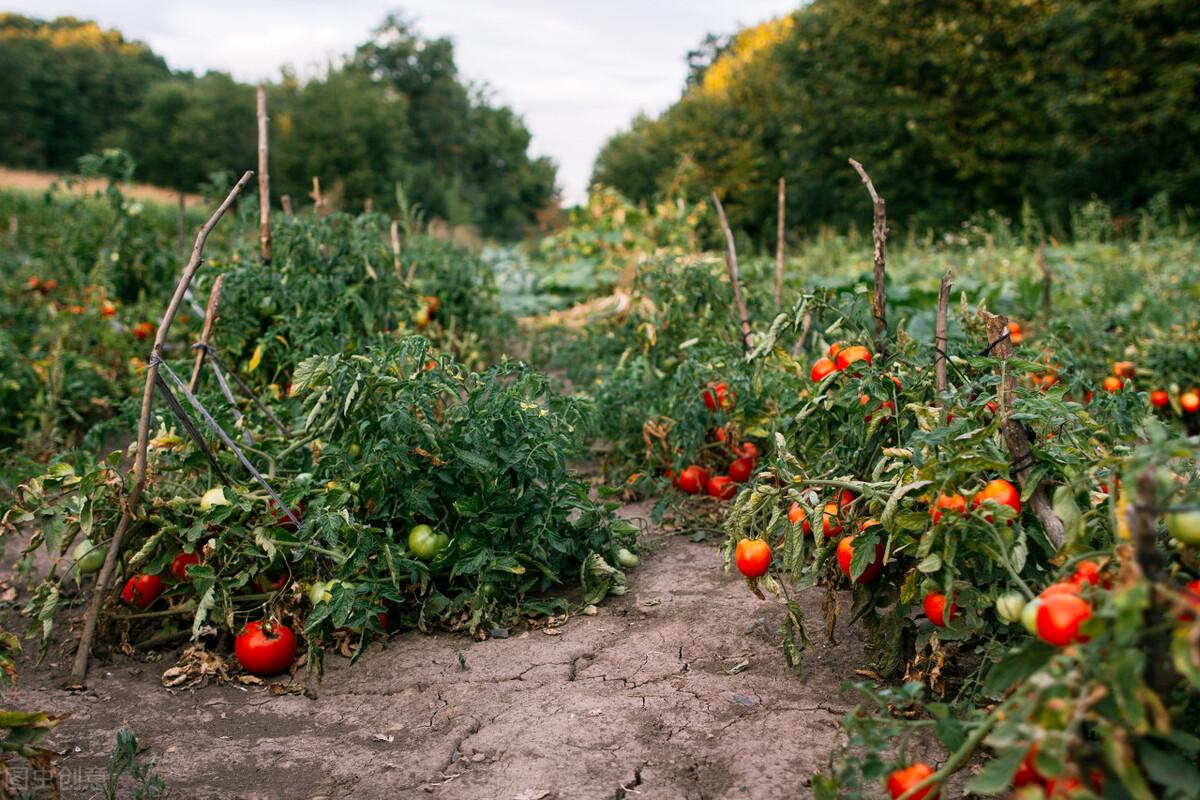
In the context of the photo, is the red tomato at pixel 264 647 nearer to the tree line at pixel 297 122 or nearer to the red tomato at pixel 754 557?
the red tomato at pixel 754 557

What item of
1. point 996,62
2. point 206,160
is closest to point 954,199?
point 996,62

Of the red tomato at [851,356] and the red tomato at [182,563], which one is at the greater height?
the red tomato at [851,356]

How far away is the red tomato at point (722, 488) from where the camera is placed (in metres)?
3.54

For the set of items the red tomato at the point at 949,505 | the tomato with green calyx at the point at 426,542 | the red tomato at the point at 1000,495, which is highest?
the red tomato at the point at 1000,495

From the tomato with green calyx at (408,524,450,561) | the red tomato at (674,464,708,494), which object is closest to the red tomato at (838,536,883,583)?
the tomato with green calyx at (408,524,450,561)

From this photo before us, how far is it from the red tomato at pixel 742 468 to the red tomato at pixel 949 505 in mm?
1823

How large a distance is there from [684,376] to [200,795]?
2.30 meters

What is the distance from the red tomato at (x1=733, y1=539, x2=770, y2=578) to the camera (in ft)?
6.82

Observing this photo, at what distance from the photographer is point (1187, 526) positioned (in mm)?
1184

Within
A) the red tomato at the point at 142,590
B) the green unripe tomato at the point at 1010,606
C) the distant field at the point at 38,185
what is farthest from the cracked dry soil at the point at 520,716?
the distant field at the point at 38,185

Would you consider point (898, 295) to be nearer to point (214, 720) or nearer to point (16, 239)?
point (214, 720)

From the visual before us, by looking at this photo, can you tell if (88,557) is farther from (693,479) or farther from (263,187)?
(693,479)

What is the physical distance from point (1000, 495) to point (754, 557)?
60 cm

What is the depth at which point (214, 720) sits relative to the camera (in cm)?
227
